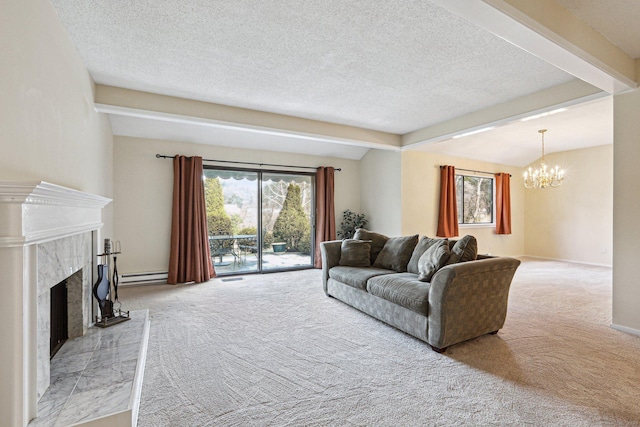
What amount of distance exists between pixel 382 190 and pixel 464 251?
11.3ft

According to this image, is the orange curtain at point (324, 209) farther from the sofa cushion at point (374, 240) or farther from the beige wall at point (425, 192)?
the sofa cushion at point (374, 240)

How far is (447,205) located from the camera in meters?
6.43

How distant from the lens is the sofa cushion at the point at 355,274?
3.51m

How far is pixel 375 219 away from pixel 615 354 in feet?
14.2

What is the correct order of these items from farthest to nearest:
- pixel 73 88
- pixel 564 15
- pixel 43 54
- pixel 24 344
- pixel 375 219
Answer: pixel 375 219 → pixel 73 88 → pixel 564 15 → pixel 43 54 → pixel 24 344

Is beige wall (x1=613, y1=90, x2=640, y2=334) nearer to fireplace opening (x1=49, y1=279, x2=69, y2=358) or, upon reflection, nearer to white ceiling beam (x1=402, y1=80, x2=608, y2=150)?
white ceiling beam (x1=402, y1=80, x2=608, y2=150)

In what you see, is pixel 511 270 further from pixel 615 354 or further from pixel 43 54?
pixel 43 54

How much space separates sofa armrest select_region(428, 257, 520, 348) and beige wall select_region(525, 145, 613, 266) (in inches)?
221

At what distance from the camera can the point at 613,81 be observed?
282 cm

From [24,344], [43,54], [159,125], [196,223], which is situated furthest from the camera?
[196,223]

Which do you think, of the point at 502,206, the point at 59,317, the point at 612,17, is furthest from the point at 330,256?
the point at 502,206

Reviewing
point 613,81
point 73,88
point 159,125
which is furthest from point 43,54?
point 613,81

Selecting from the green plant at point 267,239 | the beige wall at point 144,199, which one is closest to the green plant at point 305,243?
the green plant at point 267,239

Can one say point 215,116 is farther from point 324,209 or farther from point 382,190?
point 382,190
